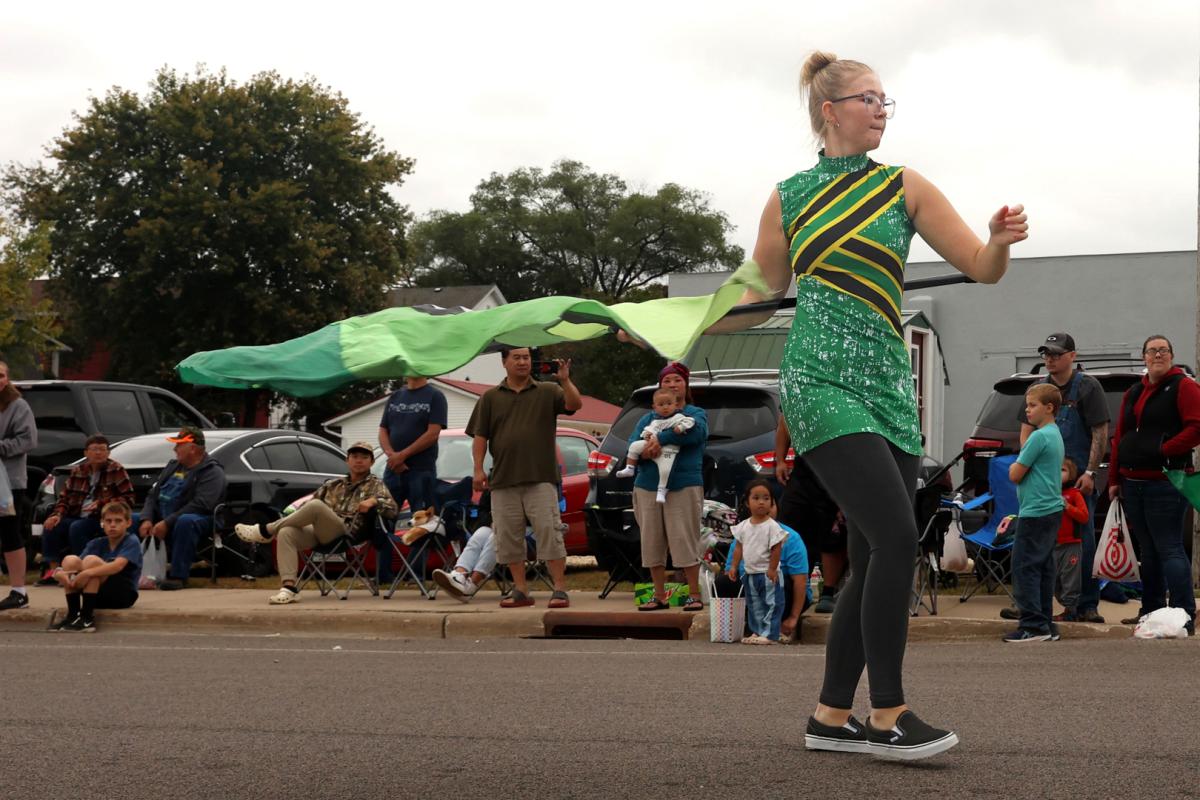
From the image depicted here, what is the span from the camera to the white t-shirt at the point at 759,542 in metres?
10.9

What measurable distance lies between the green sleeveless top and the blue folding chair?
7655 mm

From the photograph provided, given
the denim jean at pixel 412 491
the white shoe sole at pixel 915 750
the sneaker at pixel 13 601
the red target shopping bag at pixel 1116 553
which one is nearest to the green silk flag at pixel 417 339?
the white shoe sole at pixel 915 750

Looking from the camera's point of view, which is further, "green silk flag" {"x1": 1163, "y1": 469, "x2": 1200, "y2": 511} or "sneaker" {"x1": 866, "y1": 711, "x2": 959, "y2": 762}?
"green silk flag" {"x1": 1163, "y1": 469, "x2": 1200, "y2": 511}

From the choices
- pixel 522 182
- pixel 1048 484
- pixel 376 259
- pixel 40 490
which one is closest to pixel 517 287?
pixel 522 182

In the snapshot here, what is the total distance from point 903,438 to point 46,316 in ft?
149

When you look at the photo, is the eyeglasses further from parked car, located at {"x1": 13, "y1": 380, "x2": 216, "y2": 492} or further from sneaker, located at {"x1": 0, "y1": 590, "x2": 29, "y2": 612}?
parked car, located at {"x1": 13, "y1": 380, "x2": 216, "y2": 492}

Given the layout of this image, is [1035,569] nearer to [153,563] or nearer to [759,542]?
[759,542]

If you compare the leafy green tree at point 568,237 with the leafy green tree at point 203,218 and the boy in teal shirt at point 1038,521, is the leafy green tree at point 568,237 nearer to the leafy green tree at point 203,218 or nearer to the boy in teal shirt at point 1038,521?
the leafy green tree at point 203,218

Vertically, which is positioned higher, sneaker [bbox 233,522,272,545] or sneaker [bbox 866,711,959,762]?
sneaker [bbox 233,522,272,545]

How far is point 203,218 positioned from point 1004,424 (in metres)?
36.7

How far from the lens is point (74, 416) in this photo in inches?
743

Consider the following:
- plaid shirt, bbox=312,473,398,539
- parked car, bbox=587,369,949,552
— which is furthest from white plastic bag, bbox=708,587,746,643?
plaid shirt, bbox=312,473,398,539

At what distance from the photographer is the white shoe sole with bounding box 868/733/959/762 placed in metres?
5.30

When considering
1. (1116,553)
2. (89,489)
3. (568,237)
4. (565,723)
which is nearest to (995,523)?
(1116,553)
